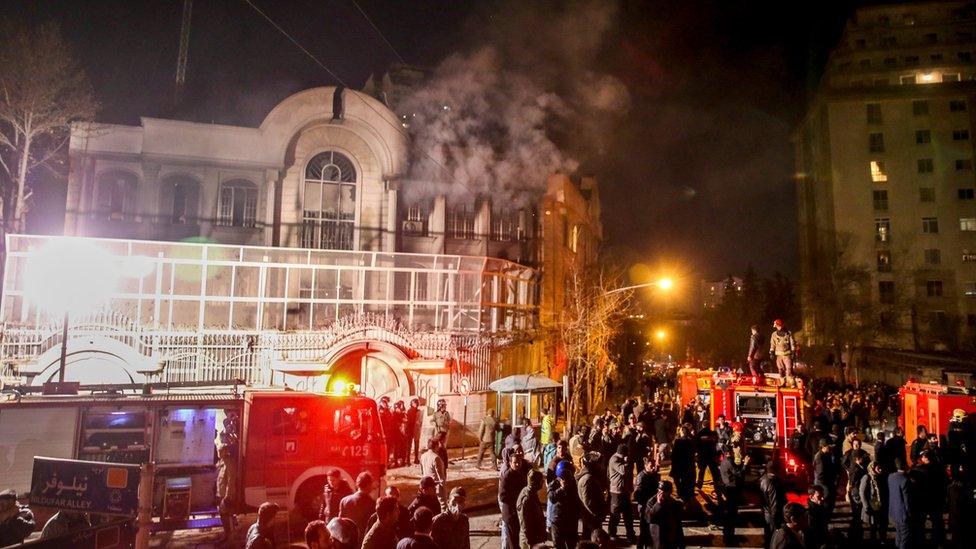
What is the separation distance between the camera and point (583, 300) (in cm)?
3070

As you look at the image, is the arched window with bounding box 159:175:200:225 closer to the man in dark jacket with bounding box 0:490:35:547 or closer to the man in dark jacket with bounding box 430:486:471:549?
the man in dark jacket with bounding box 0:490:35:547

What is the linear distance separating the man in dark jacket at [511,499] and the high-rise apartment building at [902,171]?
4615 cm

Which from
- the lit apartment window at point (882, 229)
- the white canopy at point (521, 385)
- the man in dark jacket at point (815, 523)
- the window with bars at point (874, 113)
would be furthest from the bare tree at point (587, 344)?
the window with bars at point (874, 113)

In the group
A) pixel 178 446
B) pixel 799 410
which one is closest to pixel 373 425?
pixel 178 446

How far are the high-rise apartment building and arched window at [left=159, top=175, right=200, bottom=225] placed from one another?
44.1 metres

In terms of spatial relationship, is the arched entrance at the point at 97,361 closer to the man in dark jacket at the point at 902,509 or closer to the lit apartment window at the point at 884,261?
the man in dark jacket at the point at 902,509

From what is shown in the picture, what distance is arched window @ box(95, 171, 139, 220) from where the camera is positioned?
25344 millimetres

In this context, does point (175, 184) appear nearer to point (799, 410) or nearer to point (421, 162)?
point (421, 162)

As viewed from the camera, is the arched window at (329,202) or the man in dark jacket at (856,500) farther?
the arched window at (329,202)

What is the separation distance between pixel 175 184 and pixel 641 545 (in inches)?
963

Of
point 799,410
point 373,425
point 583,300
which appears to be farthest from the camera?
point 583,300

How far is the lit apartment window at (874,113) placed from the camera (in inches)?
2215

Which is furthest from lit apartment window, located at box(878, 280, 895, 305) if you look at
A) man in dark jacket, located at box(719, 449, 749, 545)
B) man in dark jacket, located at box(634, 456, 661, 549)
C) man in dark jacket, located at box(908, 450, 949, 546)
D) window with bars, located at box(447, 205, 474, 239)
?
man in dark jacket, located at box(634, 456, 661, 549)

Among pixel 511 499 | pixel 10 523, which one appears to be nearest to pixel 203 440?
pixel 10 523
